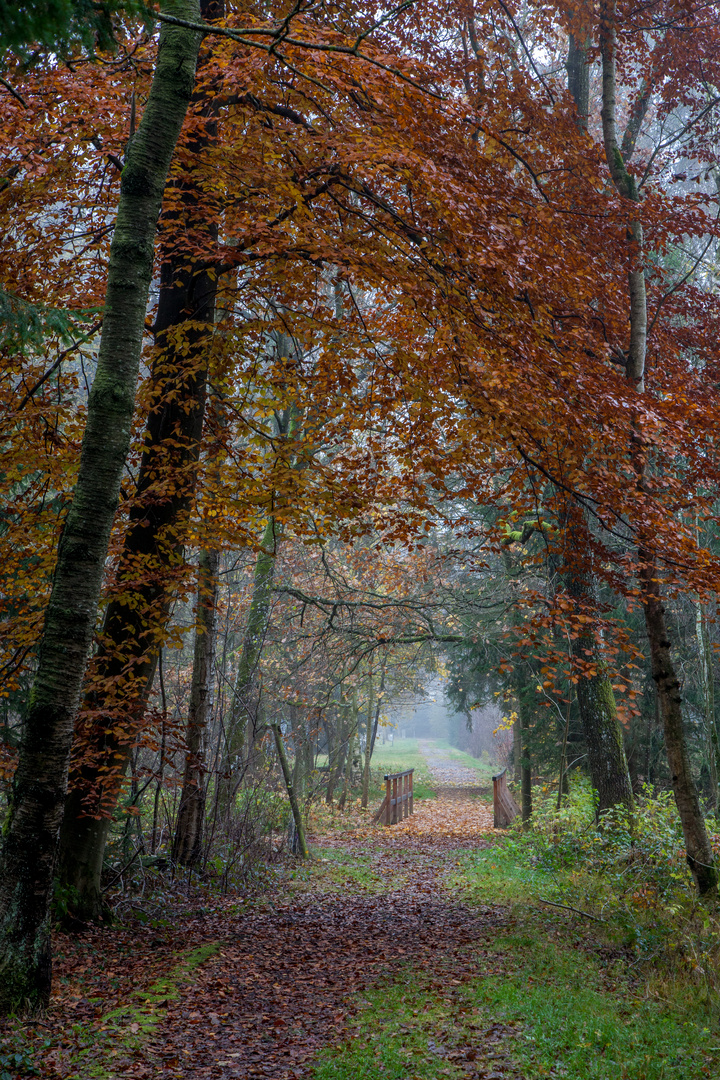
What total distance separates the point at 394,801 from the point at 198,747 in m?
11.2

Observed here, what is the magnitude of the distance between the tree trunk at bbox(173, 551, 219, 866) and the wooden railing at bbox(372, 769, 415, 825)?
10044 millimetres

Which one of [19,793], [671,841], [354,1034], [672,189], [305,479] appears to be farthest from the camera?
[672,189]

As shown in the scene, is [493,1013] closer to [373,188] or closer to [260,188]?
[260,188]

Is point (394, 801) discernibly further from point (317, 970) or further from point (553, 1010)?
point (553, 1010)

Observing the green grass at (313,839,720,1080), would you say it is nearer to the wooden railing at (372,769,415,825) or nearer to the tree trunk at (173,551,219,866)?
the tree trunk at (173,551,219,866)

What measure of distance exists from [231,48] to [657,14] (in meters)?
7.89

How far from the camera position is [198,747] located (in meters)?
9.21

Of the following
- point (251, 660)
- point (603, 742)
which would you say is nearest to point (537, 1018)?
point (603, 742)

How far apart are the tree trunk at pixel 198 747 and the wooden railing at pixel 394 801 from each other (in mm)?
10044

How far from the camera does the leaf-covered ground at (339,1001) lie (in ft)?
13.5

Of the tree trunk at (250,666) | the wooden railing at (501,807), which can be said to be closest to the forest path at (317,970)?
the tree trunk at (250,666)

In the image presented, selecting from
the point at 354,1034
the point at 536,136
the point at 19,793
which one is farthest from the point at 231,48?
the point at 354,1034

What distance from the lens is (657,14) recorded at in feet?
35.2

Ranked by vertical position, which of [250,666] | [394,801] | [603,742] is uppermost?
[250,666]
